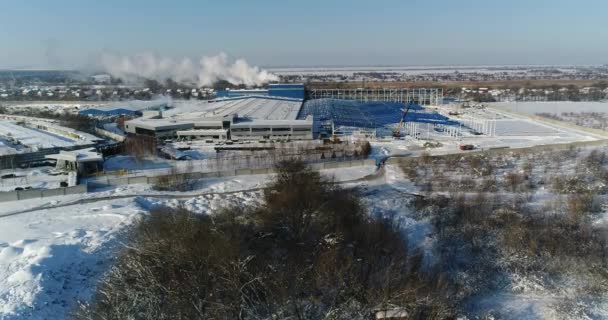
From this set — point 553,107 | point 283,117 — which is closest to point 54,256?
point 283,117

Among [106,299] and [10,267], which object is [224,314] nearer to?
[106,299]

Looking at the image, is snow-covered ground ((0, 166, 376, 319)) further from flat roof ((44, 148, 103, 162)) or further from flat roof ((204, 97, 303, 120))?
flat roof ((204, 97, 303, 120))

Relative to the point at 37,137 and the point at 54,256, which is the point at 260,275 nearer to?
the point at 54,256

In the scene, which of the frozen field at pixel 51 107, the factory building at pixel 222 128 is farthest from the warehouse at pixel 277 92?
the factory building at pixel 222 128

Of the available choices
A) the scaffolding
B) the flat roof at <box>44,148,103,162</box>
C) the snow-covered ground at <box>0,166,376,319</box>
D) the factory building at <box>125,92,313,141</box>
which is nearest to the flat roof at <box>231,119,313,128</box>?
the factory building at <box>125,92,313,141</box>

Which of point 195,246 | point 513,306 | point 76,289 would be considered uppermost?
point 195,246

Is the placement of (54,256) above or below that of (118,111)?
below

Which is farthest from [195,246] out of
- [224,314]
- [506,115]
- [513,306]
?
[506,115]
